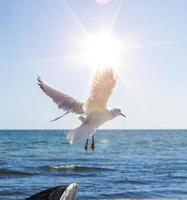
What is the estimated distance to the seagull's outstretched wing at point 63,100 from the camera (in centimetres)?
683

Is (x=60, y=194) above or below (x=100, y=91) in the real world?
below

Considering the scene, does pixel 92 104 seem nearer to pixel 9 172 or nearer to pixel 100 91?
pixel 100 91

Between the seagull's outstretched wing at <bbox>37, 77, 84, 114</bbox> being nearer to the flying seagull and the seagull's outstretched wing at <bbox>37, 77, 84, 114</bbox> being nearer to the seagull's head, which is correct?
the flying seagull

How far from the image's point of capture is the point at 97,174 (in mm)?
31328

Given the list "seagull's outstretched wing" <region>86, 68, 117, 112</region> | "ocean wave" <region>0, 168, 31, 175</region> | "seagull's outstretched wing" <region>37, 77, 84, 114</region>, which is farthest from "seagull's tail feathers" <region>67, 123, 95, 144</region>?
"ocean wave" <region>0, 168, 31, 175</region>

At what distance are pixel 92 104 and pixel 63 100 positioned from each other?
20.9 inches

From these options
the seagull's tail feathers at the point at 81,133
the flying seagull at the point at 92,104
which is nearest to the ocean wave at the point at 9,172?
the flying seagull at the point at 92,104

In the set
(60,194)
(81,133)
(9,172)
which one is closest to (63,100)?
(81,133)

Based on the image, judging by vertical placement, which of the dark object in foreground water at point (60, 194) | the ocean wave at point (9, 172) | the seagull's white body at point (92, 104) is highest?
the ocean wave at point (9, 172)

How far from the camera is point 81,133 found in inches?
241

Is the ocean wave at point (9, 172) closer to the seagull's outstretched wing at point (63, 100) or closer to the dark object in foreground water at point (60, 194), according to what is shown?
the seagull's outstretched wing at point (63, 100)

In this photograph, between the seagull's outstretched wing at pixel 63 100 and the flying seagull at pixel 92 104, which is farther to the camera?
the seagull's outstretched wing at pixel 63 100

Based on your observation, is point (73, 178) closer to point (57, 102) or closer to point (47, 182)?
point (47, 182)

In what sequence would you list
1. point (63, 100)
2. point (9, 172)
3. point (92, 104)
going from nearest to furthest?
1. point (92, 104)
2. point (63, 100)
3. point (9, 172)
